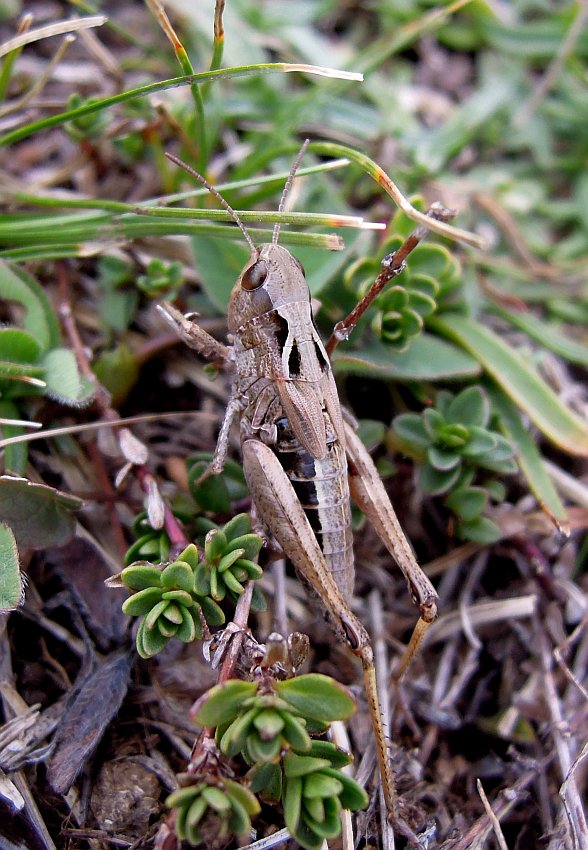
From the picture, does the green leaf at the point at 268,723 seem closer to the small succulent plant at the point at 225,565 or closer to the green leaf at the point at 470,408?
the small succulent plant at the point at 225,565

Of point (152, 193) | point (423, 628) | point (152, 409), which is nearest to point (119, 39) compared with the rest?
point (152, 193)

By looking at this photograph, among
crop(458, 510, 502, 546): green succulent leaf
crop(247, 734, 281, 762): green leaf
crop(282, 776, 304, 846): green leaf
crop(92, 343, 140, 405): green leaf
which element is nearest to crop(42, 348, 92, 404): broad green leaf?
crop(92, 343, 140, 405): green leaf

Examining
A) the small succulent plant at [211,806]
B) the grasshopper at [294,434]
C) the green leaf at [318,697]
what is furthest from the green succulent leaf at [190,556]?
the small succulent plant at [211,806]

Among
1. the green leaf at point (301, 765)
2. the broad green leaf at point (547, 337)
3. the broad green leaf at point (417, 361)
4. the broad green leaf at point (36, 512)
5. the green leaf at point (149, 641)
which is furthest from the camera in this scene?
the broad green leaf at point (547, 337)

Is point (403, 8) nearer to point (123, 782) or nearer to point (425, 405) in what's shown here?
point (425, 405)

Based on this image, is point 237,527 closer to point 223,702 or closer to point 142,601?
point 142,601

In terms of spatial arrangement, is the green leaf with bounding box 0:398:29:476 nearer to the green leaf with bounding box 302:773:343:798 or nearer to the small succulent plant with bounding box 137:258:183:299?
the small succulent plant with bounding box 137:258:183:299
